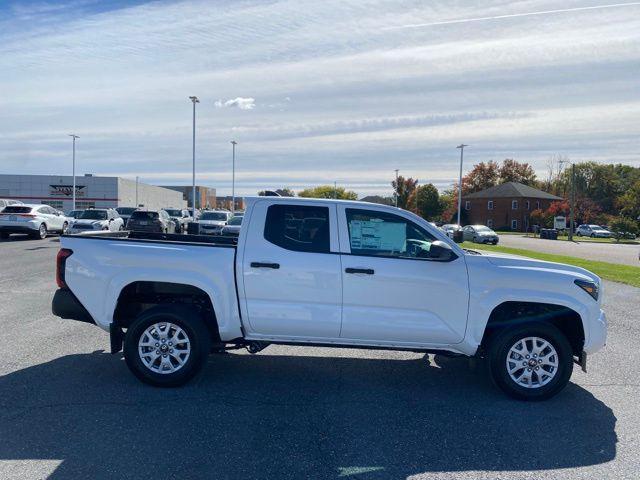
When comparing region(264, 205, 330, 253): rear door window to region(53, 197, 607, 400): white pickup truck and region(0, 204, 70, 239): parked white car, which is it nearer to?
region(53, 197, 607, 400): white pickup truck

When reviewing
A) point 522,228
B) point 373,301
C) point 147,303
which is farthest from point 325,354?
point 522,228

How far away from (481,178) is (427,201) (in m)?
37.2

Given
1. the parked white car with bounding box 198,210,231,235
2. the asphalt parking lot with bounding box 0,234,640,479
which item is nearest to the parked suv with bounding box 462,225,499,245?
the parked white car with bounding box 198,210,231,235

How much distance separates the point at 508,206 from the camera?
8275cm

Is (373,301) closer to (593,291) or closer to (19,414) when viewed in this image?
(593,291)

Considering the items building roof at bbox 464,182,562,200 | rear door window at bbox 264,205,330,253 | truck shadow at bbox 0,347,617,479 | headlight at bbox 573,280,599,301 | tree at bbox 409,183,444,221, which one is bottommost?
truck shadow at bbox 0,347,617,479

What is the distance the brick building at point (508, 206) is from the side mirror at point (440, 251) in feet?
267

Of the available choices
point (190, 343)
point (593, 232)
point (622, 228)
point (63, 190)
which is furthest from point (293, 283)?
point (63, 190)

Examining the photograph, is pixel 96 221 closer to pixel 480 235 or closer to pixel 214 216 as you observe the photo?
pixel 214 216

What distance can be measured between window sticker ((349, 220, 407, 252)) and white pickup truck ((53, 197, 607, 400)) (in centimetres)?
1

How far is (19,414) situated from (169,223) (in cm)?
2801

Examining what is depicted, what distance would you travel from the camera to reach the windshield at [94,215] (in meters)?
27.2

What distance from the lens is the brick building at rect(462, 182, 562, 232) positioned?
8250 centimetres

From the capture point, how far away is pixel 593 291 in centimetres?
563
